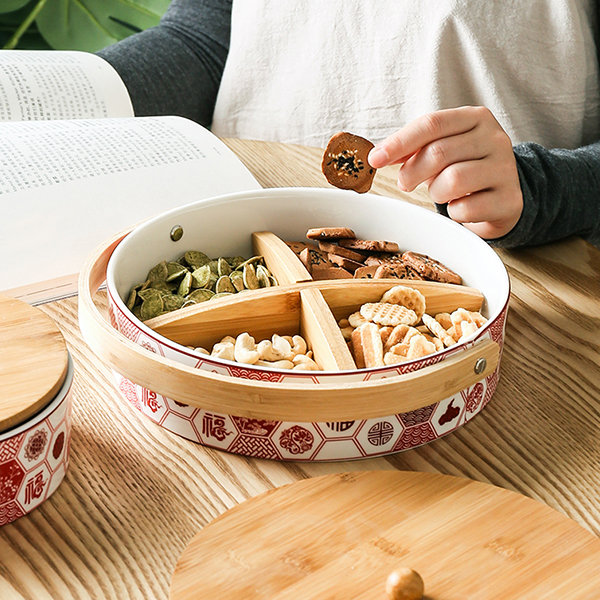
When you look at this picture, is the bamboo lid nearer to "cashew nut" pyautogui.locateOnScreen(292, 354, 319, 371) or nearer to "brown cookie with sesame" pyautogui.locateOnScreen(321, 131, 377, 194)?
"cashew nut" pyautogui.locateOnScreen(292, 354, 319, 371)

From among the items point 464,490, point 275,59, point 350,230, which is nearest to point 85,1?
point 275,59

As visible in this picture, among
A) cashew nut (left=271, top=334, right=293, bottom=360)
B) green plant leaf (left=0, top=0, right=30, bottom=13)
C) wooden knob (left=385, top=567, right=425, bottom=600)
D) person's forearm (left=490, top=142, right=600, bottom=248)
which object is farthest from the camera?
green plant leaf (left=0, top=0, right=30, bottom=13)

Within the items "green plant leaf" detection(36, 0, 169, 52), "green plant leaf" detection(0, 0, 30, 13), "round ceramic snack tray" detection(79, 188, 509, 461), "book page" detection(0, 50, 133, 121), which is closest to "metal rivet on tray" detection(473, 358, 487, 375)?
"round ceramic snack tray" detection(79, 188, 509, 461)

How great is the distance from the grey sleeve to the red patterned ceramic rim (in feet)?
3.22

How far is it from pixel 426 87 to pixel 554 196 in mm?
423

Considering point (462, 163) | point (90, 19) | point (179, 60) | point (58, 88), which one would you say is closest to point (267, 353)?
point (462, 163)

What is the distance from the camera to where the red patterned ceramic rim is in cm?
52

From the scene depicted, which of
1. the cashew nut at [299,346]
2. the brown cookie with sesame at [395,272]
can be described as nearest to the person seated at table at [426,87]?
the brown cookie with sesame at [395,272]

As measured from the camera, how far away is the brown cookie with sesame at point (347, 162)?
0.82 meters

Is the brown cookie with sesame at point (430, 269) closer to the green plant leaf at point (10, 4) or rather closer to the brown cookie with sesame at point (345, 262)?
the brown cookie with sesame at point (345, 262)

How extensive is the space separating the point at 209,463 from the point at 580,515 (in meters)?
0.30

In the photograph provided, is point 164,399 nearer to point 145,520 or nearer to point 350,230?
point 145,520

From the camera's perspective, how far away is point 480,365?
65 cm

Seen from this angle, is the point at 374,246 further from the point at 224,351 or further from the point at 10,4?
the point at 10,4
